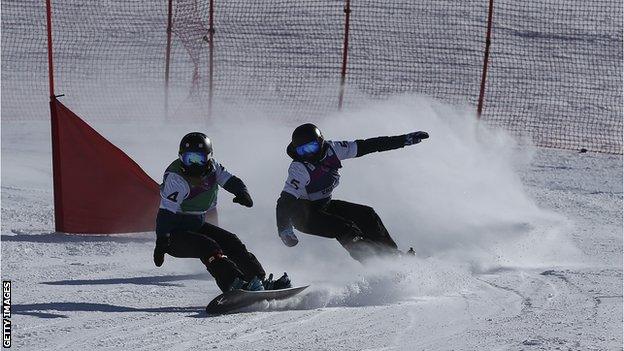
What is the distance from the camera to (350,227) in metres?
9.77

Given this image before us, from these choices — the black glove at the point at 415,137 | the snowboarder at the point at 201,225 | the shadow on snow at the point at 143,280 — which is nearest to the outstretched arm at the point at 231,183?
the snowboarder at the point at 201,225

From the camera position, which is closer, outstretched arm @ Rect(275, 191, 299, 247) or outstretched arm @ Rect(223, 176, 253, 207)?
outstretched arm @ Rect(223, 176, 253, 207)

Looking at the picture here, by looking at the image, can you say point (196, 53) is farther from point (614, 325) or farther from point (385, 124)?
point (614, 325)

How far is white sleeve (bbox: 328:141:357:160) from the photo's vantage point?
10125 millimetres

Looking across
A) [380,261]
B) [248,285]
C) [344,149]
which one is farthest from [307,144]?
[248,285]

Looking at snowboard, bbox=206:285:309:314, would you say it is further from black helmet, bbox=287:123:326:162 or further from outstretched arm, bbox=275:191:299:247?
black helmet, bbox=287:123:326:162

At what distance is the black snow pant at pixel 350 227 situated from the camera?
383 inches

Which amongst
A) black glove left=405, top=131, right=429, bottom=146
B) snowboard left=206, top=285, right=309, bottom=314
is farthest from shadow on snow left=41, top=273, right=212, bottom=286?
black glove left=405, top=131, right=429, bottom=146

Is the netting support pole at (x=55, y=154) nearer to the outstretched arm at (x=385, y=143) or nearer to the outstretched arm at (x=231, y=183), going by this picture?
the outstretched arm at (x=231, y=183)

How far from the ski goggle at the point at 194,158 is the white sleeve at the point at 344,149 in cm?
151

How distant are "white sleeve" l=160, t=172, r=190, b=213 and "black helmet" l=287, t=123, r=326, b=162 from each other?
114 centimetres

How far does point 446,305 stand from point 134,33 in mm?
14743

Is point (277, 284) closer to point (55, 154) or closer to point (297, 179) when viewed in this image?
point (297, 179)

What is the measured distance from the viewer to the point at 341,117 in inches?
Answer: 542
